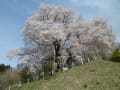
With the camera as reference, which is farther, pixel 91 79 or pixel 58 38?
pixel 58 38

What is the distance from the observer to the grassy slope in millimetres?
24644

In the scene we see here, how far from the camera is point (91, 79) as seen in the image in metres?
27.3

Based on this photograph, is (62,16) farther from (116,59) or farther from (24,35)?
(116,59)

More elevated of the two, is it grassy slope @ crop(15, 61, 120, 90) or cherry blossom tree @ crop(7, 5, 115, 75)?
cherry blossom tree @ crop(7, 5, 115, 75)

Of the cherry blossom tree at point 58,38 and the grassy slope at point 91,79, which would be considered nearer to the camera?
the grassy slope at point 91,79

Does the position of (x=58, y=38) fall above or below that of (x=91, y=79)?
above

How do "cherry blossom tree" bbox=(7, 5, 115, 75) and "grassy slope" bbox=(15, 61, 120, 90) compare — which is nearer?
"grassy slope" bbox=(15, 61, 120, 90)

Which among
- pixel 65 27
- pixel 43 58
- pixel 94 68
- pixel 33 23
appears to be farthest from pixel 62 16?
Answer: pixel 94 68

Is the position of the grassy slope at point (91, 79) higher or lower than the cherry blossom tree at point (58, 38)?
lower

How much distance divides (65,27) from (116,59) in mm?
10452

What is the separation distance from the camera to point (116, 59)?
4016 cm

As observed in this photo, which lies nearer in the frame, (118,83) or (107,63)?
(118,83)

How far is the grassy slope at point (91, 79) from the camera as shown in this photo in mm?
24644

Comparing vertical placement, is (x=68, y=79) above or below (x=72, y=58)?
below
